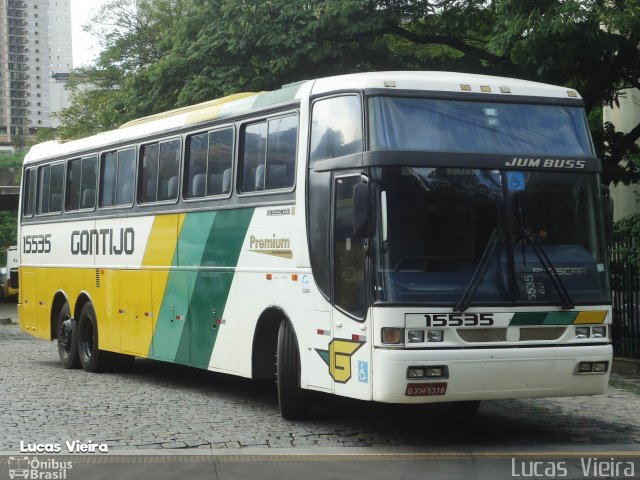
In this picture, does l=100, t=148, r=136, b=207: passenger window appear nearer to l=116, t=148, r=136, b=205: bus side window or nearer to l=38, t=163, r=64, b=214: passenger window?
l=116, t=148, r=136, b=205: bus side window

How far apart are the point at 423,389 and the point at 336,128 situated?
2.60m

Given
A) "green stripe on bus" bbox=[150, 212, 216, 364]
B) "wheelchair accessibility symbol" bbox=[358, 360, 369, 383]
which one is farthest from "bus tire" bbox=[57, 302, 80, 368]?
"wheelchair accessibility symbol" bbox=[358, 360, 369, 383]

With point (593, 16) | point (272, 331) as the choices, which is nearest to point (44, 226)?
point (272, 331)

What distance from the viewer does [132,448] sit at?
9609 mm

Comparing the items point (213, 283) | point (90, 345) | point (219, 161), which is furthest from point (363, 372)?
point (90, 345)

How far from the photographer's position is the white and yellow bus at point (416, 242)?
967cm

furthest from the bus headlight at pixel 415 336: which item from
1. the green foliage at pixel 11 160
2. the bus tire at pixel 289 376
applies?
the green foliage at pixel 11 160

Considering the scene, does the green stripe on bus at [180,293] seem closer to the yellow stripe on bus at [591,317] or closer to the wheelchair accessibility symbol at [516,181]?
the wheelchair accessibility symbol at [516,181]

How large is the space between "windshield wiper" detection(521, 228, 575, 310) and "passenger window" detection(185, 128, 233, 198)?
3.99 m

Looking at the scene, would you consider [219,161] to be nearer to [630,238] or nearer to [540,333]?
[540,333]

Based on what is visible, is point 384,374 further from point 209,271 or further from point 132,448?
point 209,271

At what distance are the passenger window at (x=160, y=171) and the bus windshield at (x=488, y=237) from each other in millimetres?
5182

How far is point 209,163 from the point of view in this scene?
531 inches

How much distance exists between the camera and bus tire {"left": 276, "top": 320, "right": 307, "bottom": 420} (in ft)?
36.7
